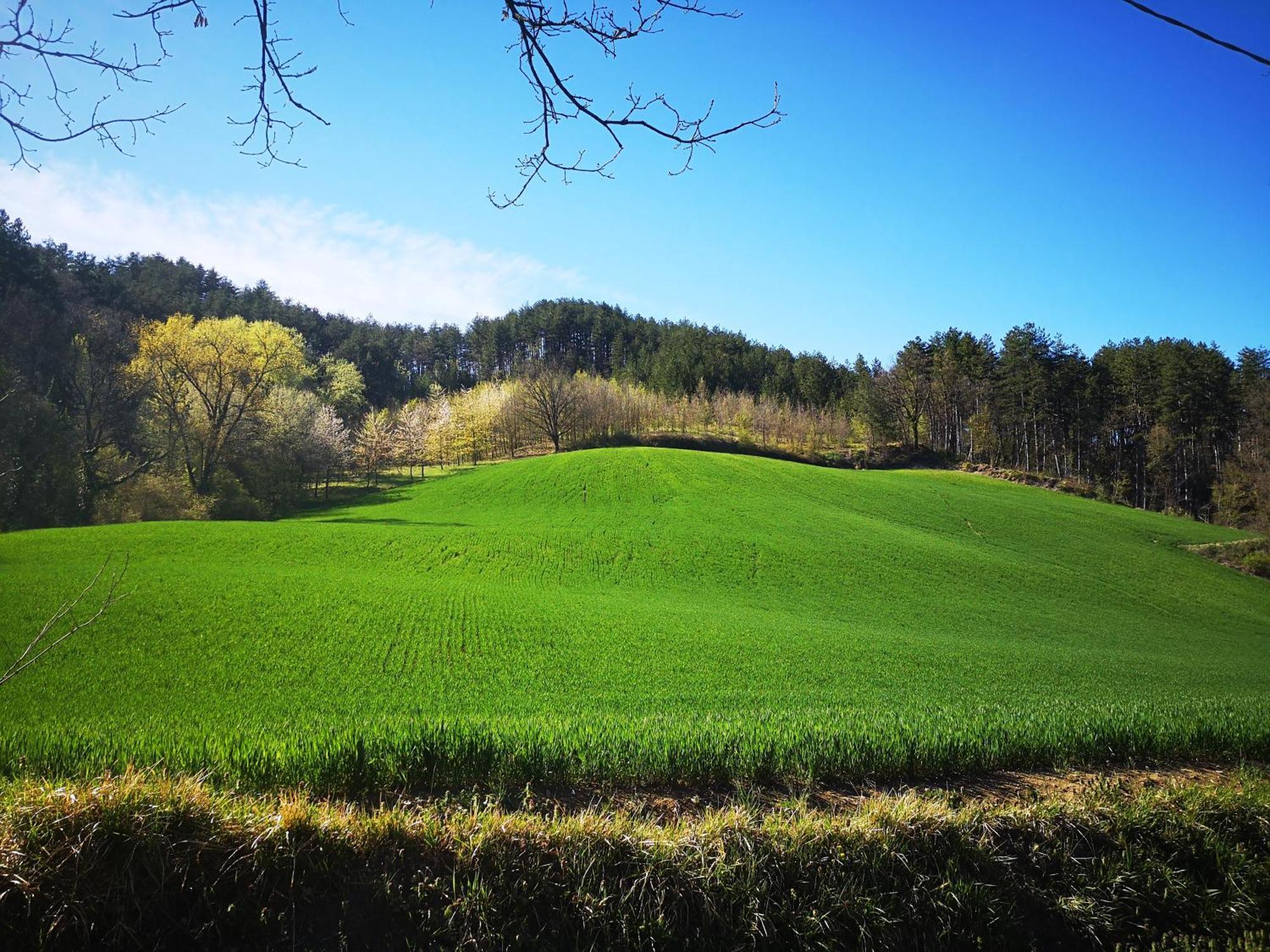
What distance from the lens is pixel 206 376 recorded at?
4584 centimetres

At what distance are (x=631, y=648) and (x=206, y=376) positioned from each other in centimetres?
4639

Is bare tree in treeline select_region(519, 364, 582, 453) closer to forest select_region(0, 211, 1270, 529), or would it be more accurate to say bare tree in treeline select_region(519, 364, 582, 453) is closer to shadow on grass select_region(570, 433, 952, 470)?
forest select_region(0, 211, 1270, 529)

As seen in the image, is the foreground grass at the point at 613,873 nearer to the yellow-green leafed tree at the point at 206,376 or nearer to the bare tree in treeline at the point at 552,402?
the yellow-green leafed tree at the point at 206,376

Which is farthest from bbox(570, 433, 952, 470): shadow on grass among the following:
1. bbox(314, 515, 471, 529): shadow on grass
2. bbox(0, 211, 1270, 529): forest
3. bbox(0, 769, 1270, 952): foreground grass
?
bbox(0, 769, 1270, 952): foreground grass

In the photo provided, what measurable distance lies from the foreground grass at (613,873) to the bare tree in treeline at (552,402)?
76.1 meters

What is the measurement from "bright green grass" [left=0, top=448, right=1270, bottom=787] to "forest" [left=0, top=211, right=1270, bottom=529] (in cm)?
709

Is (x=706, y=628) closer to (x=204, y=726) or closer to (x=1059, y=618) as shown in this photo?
(x=204, y=726)

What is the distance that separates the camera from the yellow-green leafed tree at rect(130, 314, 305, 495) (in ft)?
143

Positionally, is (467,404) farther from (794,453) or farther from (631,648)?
(631,648)

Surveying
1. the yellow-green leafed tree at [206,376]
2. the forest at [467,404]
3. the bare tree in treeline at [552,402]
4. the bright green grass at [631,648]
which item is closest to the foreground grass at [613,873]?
the bright green grass at [631,648]

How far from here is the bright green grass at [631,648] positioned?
19.8ft

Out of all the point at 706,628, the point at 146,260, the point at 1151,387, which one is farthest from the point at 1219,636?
the point at 146,260

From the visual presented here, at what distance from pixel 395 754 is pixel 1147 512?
70.7 meters

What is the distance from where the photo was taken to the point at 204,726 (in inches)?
288
